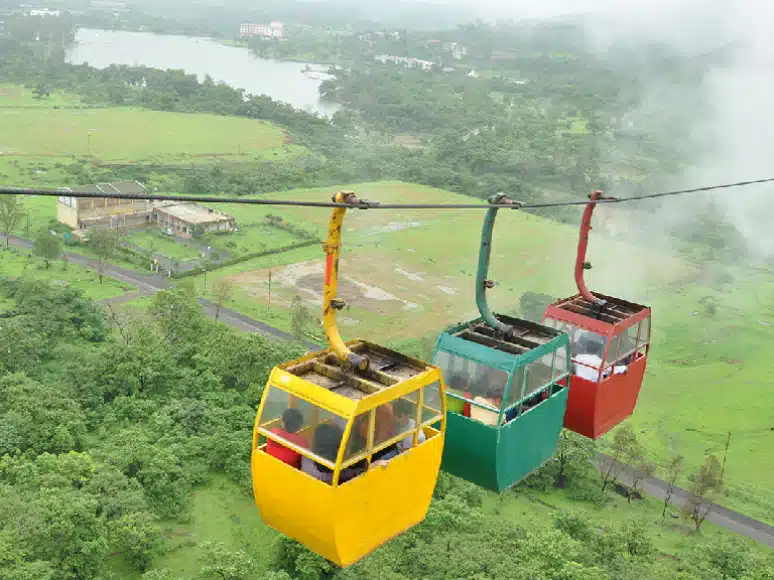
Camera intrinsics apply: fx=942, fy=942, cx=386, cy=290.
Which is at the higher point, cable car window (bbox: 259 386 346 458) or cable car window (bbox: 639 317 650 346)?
cable car window (bbox: 259 386 346 458)

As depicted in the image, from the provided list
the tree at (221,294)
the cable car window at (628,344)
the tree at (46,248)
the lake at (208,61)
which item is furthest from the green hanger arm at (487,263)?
the lake at (208,61)

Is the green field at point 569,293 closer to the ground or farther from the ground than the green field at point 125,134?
closer to the ground

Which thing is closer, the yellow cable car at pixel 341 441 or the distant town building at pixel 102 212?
the yellow cable car at pixel 341 441

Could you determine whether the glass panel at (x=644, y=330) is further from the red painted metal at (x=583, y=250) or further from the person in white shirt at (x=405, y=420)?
the person in white shirt at (x=405, y=420)

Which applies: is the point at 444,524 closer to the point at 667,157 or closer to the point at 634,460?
the point at 634,460

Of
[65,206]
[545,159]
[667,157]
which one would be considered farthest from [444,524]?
[667,157]

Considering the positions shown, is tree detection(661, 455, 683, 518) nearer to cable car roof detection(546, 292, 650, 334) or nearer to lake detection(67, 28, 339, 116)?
cable car roof detection(546, 292, 650, 334)

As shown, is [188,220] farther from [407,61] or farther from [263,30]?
[263,30]

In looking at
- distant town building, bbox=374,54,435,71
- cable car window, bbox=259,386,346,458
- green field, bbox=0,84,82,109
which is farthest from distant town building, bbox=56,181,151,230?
distant town building, bbox=374,54,435,71
